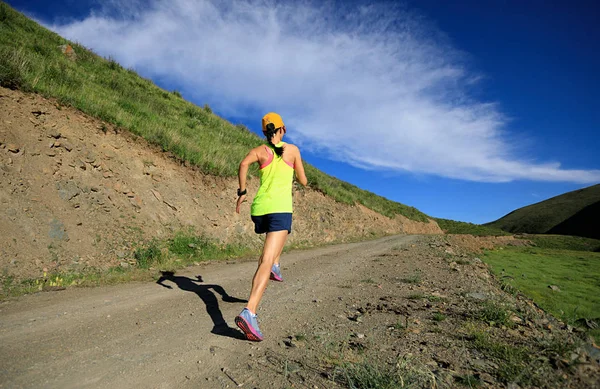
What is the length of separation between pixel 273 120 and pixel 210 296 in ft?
11.2

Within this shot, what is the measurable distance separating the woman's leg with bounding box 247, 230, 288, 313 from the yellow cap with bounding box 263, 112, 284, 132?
136 centimetres

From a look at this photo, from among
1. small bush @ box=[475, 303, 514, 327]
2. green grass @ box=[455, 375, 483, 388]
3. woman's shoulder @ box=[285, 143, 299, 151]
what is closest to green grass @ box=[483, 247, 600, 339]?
small bush @ box=[475, 303, 514, 327]

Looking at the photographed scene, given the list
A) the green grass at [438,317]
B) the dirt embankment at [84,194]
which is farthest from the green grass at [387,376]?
the dirt embankment at [84,194]

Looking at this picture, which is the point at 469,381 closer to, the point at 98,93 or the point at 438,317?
the point at 438,317

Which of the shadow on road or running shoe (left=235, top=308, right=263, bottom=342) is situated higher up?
running shoe (left=235, top=308, right=263, bottom=342)

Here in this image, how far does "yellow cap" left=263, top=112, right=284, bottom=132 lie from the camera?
3.73 m

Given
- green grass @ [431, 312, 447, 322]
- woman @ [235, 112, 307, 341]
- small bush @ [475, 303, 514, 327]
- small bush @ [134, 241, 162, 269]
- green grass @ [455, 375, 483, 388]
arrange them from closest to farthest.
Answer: green grass @ [455, 375, 483, 388]
small bush @ [475, 303, 514, 327]
woman @ [235, 112, 307, 341]
green grass @ [431, 312, 447, 322]
small bush @ [134, 241, 162, 269]

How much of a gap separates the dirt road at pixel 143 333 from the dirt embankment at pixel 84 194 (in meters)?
1.65

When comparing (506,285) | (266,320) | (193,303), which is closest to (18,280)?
(193,303)

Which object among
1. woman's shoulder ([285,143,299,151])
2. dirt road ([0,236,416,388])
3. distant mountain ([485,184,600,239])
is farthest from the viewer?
distant mountain ([485,184,600,239])

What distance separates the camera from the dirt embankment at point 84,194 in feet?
20.0

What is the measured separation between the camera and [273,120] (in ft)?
12.3

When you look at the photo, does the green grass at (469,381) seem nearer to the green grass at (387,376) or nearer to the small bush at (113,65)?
the green grass at (387,376)

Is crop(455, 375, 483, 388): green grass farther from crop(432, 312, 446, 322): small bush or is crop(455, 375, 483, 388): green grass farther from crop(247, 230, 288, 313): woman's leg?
crop(247, 230, 288, 313): woman's leg
